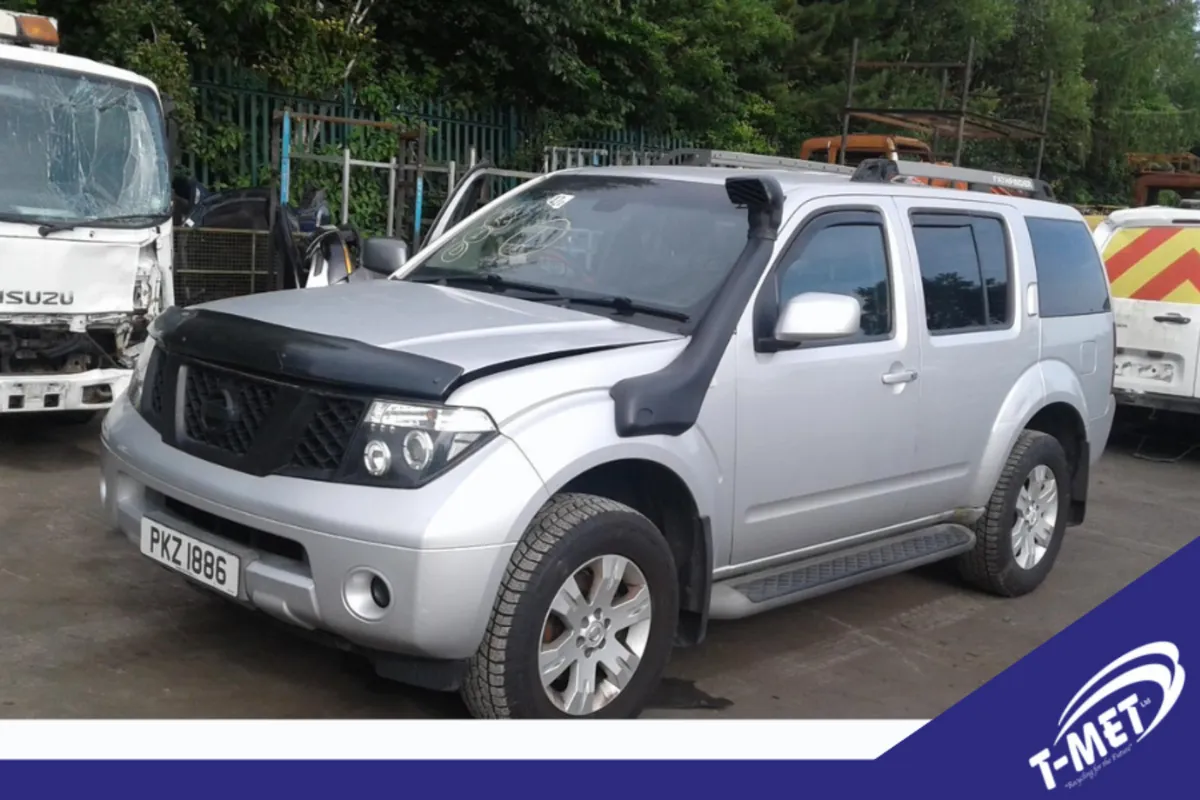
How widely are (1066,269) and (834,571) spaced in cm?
237

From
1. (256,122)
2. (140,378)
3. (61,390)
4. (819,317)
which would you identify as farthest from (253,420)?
(256,122)

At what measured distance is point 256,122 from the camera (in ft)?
41.7

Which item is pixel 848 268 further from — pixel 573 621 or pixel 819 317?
pixel 573 621

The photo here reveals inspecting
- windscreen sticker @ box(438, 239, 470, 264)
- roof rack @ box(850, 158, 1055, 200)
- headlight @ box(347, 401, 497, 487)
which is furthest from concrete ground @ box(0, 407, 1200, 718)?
roof rack @ box(850, 158, 1055, 200)

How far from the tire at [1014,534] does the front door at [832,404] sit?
78 cm

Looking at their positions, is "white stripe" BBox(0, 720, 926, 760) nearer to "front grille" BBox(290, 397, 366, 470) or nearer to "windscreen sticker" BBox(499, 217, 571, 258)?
"front grille" BBox(290, 397, 366, 470)

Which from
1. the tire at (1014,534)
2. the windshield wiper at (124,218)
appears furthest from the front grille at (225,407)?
the windshield wiper at (124,218)

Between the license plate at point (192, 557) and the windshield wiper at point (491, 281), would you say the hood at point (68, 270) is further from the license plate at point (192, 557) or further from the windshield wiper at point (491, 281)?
the license plate at point (192, 557)

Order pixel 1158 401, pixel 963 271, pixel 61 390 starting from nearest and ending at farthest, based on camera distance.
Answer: pixel 963 271 < pixel 61 390 < pixel 1158 401

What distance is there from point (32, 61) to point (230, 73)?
5640 mm

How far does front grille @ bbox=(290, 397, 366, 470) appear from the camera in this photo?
346 centimetres

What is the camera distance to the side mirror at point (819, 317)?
4.13 m

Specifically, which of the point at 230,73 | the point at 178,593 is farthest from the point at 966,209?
the point at 230,73

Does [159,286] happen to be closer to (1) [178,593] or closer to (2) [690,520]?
(1) [178,593]
